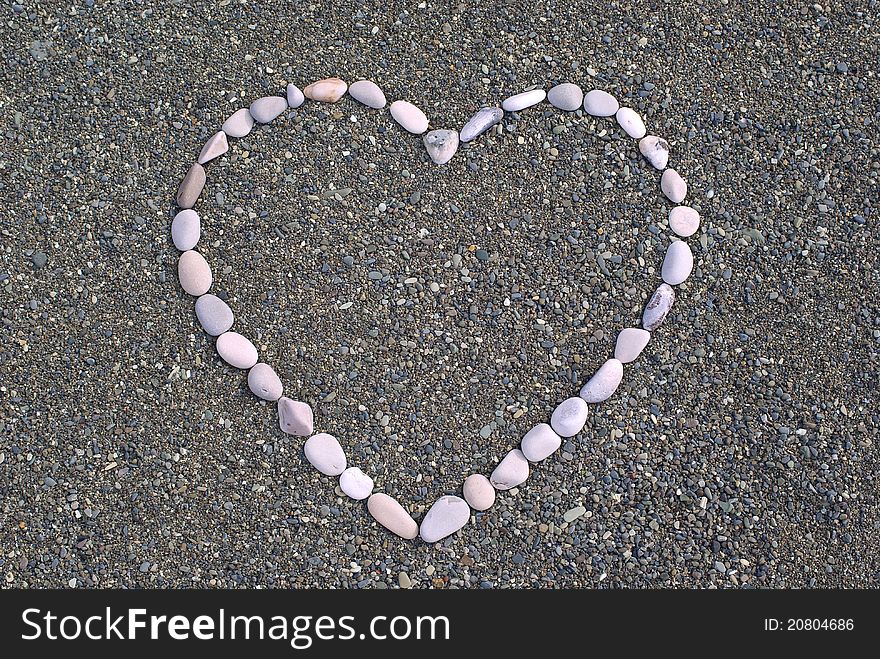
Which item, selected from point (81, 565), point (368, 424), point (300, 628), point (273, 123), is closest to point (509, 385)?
point (368, 424)

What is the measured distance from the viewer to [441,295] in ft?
7.29

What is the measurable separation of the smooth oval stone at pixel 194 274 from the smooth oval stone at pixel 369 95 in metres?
0.56

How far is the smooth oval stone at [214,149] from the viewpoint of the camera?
227 cm

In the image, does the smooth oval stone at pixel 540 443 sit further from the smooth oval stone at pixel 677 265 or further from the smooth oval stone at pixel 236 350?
the smooth oval stone at pixel 236 350

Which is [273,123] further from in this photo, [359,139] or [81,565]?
[81,565]

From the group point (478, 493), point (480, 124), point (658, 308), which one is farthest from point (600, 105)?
point (478, 493)

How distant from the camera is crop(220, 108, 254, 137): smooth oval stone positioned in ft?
7.51

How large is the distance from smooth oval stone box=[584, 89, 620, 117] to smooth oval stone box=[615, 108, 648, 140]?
0.02 meters

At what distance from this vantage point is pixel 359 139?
90.7 inches

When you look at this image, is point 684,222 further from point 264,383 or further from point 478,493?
point 264,383

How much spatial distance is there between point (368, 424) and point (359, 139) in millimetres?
703

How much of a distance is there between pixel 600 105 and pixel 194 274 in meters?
1.07

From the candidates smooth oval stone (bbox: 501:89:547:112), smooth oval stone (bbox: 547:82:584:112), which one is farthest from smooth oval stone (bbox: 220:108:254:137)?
smooth oval stone (bbox: 547:82:584:112)

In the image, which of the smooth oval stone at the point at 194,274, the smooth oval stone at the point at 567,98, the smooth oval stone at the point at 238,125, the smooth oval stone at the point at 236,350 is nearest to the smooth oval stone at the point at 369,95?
the smooth oval stone at the point at 238,125
